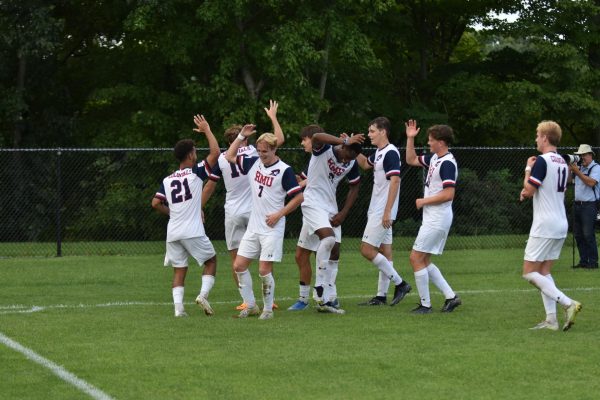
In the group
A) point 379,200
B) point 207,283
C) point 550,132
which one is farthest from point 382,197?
point 550,132

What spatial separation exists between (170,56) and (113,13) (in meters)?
4.07

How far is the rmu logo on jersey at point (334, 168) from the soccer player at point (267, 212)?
2.55 ft

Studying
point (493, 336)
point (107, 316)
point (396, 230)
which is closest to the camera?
point (493, 336)

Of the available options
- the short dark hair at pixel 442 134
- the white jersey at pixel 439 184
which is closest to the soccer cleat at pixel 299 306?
the white jersey at pixel 439 184

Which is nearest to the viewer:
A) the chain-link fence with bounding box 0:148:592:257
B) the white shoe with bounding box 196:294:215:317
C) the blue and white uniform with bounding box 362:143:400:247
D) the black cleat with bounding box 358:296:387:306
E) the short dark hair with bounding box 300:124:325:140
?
the white shoe with bounding box 196:294:215:317

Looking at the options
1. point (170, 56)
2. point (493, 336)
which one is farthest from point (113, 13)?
point (493, 336)

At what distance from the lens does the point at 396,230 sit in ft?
82.9

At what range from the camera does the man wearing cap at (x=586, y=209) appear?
18.4 m

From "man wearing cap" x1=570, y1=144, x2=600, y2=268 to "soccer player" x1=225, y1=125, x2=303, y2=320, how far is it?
25.4ft

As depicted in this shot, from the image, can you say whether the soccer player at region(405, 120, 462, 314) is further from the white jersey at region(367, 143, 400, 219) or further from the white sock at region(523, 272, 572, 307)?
the white sock at region(523, 272, 572, 307)

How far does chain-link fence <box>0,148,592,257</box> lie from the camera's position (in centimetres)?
2517

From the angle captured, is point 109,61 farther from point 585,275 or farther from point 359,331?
point 359,331

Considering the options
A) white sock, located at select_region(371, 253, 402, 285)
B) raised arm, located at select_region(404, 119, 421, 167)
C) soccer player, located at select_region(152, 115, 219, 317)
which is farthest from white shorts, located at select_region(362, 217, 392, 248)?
soccer player, located at select_region(152, 115, 219, 317)

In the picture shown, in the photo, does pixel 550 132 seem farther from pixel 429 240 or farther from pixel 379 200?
pixel 379 200
